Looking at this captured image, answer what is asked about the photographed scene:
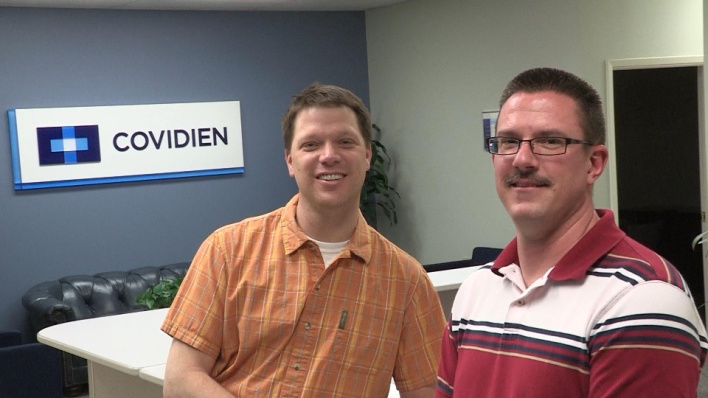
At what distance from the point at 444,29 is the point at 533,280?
6779 millimetres

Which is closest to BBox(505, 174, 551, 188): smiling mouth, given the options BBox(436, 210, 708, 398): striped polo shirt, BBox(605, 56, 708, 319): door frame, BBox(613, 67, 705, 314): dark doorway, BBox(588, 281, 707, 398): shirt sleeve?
BBox(436, 210, 708, 398): striped polo shirt

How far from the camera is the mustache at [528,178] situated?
1454 mm

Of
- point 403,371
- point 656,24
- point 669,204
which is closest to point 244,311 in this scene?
point 403,371

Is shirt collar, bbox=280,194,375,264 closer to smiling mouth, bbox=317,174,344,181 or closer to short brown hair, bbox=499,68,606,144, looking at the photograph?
smiling mouth, bbox=317,174,344,181

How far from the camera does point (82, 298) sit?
712cm

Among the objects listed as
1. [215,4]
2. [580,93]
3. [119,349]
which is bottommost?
[119,349]

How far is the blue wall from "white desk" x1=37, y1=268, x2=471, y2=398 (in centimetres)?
365

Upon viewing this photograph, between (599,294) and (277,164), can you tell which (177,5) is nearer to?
(277,164)

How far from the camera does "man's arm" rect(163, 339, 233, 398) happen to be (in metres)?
2.08

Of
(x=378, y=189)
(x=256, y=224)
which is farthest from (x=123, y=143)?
(x=256, y=224)

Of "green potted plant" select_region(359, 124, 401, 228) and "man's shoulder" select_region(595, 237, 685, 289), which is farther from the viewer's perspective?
"green potted plant" select_region(359, 124, 401, 228)

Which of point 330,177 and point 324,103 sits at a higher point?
point 324,103

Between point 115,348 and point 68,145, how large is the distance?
4.40 m

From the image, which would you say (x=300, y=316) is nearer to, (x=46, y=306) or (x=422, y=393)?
(x=422, y=393)
